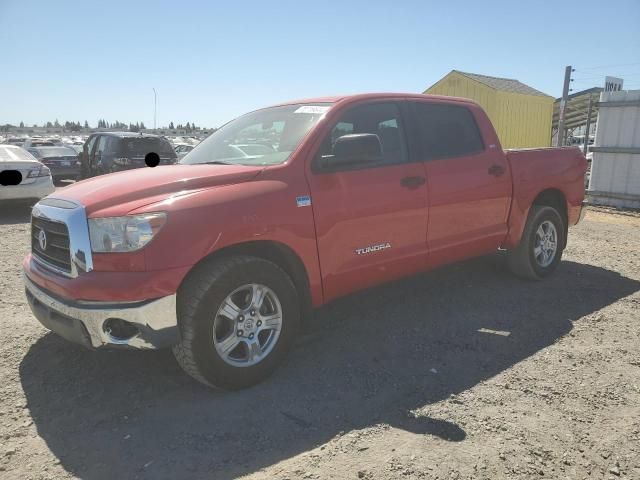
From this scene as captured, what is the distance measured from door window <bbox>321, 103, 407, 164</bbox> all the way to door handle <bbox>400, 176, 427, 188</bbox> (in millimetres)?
161

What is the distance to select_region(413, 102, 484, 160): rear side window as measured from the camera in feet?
14.5

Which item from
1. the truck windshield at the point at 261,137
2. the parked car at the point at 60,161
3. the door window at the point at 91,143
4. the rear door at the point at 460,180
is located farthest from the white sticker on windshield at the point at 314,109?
the parked car at the point at 60,161

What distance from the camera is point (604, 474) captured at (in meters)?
2.50

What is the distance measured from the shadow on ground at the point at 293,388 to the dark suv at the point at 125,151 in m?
8.23

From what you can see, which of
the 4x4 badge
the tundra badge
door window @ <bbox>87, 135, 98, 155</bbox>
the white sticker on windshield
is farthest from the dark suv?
the 4x4 badge

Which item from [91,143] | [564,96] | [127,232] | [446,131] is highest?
[564,96]

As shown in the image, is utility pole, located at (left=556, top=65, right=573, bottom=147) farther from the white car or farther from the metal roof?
the white car

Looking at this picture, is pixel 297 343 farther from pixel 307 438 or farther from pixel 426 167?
pixel 426 167

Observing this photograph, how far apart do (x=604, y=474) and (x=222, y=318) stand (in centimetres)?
220

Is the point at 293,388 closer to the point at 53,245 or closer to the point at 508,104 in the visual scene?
the point at 53,245

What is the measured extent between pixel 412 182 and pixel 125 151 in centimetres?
918

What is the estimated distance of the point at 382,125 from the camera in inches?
Answer: 166

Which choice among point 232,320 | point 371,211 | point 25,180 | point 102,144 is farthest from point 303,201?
point 102,144

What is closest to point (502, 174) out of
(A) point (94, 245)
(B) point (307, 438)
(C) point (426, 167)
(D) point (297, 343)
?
(C) point (426, 167)
